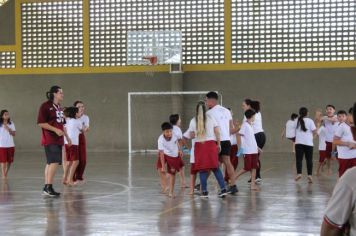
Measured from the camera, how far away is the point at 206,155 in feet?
33.7

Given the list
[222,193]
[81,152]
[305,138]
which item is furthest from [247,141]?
[81,152]

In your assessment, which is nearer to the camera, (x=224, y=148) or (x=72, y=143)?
(x=224, y=148)

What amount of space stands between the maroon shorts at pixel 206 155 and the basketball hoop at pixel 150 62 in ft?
49.9

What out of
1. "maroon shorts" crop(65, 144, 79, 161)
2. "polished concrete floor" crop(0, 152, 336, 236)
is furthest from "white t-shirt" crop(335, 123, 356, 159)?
"maroon shorts" crop(65, 144, 79, 161)

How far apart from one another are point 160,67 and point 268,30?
174 inches

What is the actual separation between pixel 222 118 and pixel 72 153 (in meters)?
3.44

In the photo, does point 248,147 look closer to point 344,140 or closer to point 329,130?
point 344,140

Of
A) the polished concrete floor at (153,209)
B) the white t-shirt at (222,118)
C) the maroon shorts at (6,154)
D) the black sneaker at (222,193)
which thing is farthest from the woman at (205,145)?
the maroon shorts at (6,154)

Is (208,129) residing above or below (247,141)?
above

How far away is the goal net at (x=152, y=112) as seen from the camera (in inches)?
1016

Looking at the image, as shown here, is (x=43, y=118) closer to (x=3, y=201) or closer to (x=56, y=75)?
(x=3, y=201)

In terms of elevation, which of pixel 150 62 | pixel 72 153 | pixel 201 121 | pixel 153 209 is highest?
pixel 150 62

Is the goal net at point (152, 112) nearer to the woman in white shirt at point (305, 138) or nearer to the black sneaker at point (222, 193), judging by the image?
the woman in white shirt at point (305, 138)

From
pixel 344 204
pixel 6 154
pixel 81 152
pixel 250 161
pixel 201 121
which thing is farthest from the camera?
pixel 6 154
